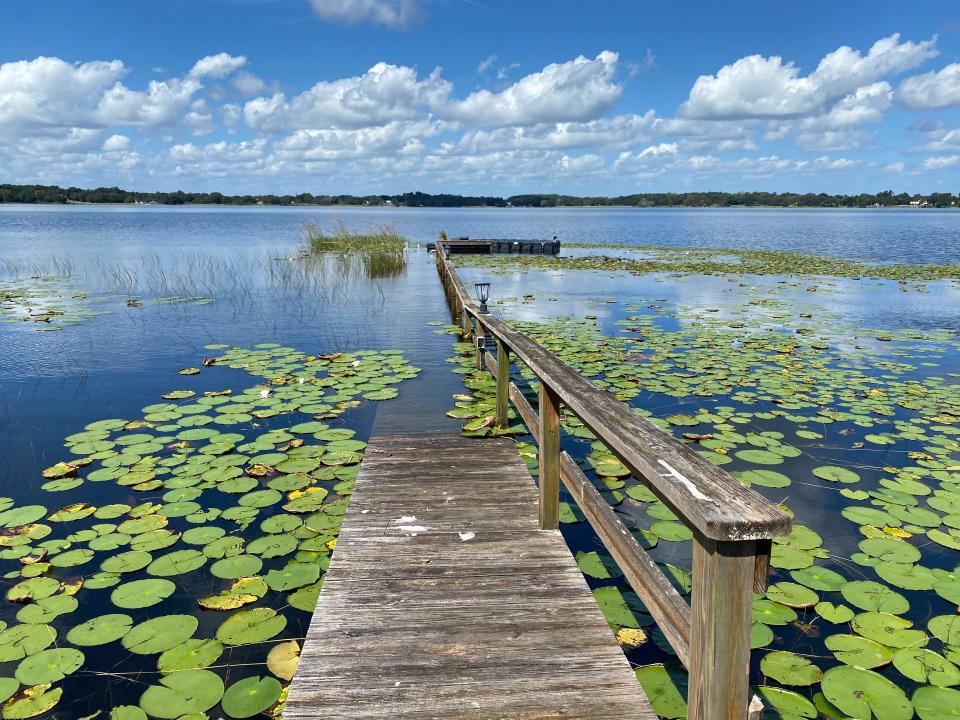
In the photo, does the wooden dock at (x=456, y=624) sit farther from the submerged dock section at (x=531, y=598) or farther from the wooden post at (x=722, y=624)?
the wooden post at (x=722, y=624)

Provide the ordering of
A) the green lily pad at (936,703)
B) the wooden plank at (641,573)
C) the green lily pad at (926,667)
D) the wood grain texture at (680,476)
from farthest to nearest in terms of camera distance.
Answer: the green lily pad at (926,667)
the green lily pad at (936,703)
the wooden plank at (641,573)
the wood grain texture at (680,476)

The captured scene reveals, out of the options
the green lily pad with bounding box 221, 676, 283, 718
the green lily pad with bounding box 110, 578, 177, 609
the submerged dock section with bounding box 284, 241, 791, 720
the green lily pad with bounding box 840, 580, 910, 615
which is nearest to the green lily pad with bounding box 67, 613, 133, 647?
the green lily pad with bounding box 110, 578, 177, 609

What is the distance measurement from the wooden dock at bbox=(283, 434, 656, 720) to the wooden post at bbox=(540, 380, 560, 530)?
11 cm

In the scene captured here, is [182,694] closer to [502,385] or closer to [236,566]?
[236,566]

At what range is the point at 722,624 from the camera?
1538 mm

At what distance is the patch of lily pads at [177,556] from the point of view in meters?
3.00

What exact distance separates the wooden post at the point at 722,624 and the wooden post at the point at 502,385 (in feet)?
14.3

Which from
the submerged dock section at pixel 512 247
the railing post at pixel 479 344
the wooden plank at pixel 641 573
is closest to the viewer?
the wooden plank at pixel 641 573

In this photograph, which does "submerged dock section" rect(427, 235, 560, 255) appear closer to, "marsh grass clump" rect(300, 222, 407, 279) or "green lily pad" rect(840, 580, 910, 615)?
"marsh grass clump" rect(300, 222, 407, 279)

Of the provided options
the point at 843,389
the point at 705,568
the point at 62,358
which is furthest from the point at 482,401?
the point at 62,358

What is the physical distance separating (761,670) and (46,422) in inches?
298

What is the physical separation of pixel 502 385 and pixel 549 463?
8.65 ft

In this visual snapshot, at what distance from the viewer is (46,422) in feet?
22.6

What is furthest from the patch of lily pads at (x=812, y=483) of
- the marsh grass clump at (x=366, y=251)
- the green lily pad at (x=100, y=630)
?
the marsh grass clump at (x=366, y=251)
